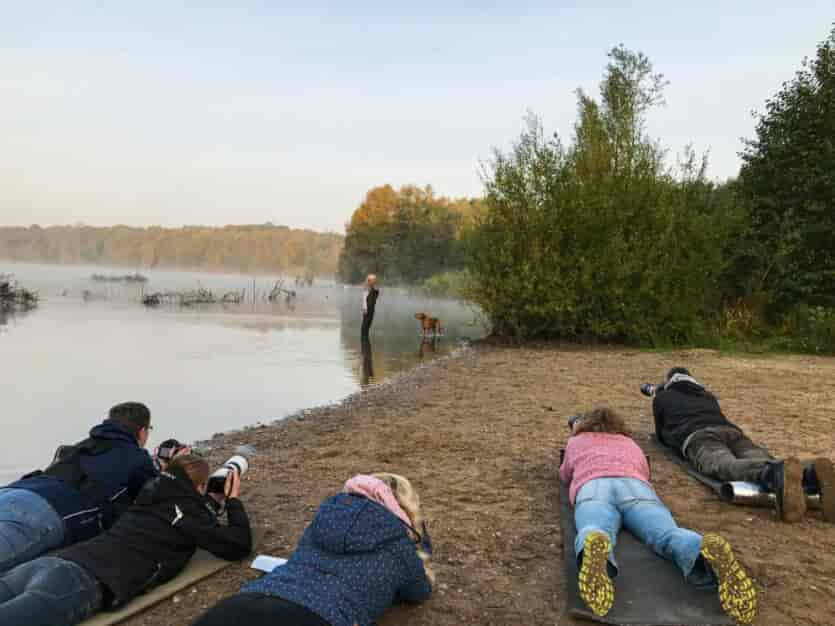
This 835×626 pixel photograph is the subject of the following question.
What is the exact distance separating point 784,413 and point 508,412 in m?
3.49

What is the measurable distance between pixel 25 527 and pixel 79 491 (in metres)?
0.38

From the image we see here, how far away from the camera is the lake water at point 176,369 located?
8469 millimetres

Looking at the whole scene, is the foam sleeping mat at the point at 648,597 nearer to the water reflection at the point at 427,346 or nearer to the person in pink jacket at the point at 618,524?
the person in pink jacket at the point at 618,524

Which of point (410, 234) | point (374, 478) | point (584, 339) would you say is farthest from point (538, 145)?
point (410, 234)

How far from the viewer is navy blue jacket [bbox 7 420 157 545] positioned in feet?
12.0

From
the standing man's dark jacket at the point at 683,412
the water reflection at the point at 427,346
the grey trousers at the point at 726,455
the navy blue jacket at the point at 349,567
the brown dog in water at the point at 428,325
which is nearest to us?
the navy blue jacket at the point at 349,567

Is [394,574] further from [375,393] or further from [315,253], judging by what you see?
[315,253]

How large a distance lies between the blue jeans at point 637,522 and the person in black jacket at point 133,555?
1998mm

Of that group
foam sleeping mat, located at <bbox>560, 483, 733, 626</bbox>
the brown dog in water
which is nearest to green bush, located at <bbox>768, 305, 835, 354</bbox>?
the brown dog in water

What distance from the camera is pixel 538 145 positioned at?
1653 centimetres

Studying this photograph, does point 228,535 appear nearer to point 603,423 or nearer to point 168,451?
point 168,451

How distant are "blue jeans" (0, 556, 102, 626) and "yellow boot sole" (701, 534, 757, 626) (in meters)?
2.92

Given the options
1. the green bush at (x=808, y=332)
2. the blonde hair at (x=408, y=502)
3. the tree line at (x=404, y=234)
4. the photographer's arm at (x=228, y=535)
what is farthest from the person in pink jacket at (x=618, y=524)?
the tree line at (x=404, y=234)

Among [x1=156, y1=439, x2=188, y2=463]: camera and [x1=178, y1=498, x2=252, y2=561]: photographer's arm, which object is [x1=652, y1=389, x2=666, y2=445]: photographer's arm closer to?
[x1=178, y1=498, x2=252, y2=561]: photographer's arm
